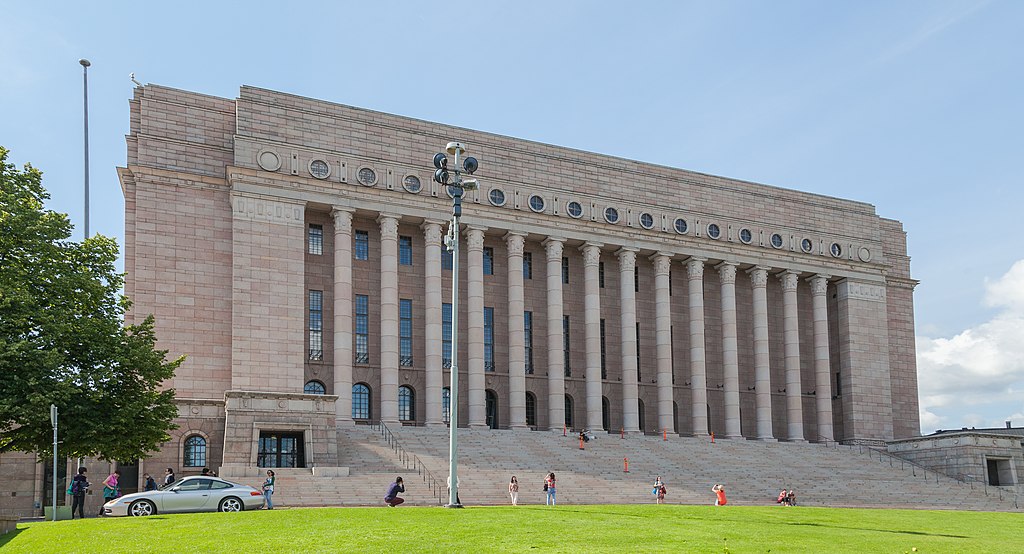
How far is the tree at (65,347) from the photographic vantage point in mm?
33031

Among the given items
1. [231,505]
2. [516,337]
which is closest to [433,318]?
[516,337]

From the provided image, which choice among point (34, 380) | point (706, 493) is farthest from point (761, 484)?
point (34, 380)

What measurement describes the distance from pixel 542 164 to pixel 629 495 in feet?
85.7

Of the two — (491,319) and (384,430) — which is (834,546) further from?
(491,319)

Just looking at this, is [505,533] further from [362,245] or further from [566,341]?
[566,341]

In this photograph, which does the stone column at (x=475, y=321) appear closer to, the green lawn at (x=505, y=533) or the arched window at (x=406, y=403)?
the arched window at (x=406, y=403)

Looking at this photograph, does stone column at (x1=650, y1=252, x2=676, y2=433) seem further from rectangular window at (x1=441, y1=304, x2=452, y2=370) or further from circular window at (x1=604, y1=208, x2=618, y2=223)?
Answer: rectangular window at (x1=441, y1=304, x2=452, y2=370)

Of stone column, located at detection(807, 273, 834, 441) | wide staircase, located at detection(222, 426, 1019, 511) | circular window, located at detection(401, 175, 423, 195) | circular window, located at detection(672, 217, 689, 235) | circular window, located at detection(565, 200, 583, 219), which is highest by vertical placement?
circular window, located at detection(401, 175, 423, 195)

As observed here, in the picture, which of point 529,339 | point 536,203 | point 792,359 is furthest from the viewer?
point 792,359

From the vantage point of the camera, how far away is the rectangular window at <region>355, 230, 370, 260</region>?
61.6m

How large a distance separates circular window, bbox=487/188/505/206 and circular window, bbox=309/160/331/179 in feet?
32.7

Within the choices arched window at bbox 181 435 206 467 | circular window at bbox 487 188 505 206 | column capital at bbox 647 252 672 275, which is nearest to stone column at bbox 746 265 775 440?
column capital at bbox 647 252 672 275

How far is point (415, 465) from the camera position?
153 ft

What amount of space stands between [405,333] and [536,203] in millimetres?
11343
